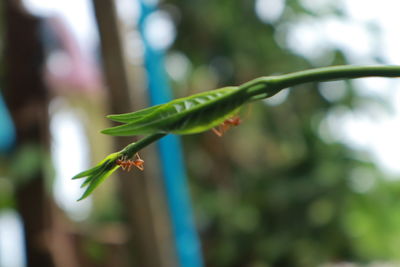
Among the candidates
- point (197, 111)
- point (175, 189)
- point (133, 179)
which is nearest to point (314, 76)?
point (197, 111)

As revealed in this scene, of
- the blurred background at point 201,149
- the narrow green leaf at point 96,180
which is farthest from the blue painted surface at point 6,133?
A: the narrow green leaf at point 96,180

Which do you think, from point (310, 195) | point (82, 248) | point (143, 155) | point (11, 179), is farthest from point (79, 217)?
point (143, 155)

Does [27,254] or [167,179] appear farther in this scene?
[27,254]

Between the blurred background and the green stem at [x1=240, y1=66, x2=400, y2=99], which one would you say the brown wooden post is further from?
the green stem at [x1=240, y1=66, x2=400, y2=99]

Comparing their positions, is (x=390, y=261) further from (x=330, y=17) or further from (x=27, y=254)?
(x=27, y=254)

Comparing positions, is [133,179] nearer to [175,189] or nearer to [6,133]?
[175,189]

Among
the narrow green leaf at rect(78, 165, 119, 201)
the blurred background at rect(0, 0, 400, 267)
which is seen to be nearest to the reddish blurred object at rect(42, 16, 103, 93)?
the blurred background at rect(0, 0, 400, 267)
